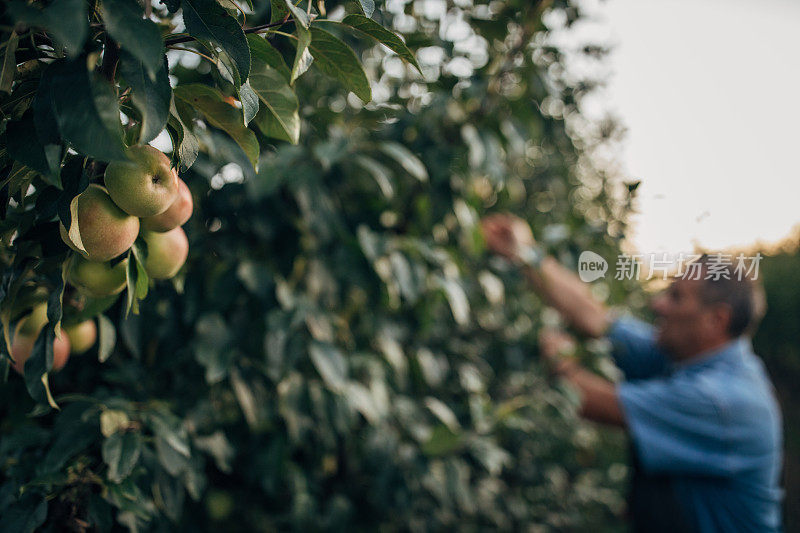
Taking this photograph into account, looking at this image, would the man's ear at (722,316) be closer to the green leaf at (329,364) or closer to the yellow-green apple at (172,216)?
the green leaf at (329,364)

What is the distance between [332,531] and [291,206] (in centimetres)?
69

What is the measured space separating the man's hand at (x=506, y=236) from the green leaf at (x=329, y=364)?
61cm

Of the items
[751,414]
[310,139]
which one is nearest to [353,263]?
[310,139]

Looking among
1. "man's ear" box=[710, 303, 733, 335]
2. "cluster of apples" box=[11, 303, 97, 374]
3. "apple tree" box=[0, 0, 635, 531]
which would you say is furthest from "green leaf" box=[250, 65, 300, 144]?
"man's ear" box=[710, 303, 733, 335]

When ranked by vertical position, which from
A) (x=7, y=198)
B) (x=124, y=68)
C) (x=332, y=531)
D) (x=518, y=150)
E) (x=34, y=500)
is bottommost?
(x=332, y=531)

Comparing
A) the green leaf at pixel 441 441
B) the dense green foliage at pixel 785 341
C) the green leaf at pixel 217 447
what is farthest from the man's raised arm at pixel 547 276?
the dense green foliage at pixel 785 341

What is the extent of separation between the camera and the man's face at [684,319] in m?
1.45

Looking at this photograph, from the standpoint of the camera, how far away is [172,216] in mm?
455

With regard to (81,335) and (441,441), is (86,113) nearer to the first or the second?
(81,335)

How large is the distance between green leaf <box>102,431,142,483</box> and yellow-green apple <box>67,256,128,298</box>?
0.65ft

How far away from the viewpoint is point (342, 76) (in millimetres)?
442

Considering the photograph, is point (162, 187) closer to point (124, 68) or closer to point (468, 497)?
point (124, 68)

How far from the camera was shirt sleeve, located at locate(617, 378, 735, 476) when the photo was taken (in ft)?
4.24

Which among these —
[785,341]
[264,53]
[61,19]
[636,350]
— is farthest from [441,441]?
[785,341]
